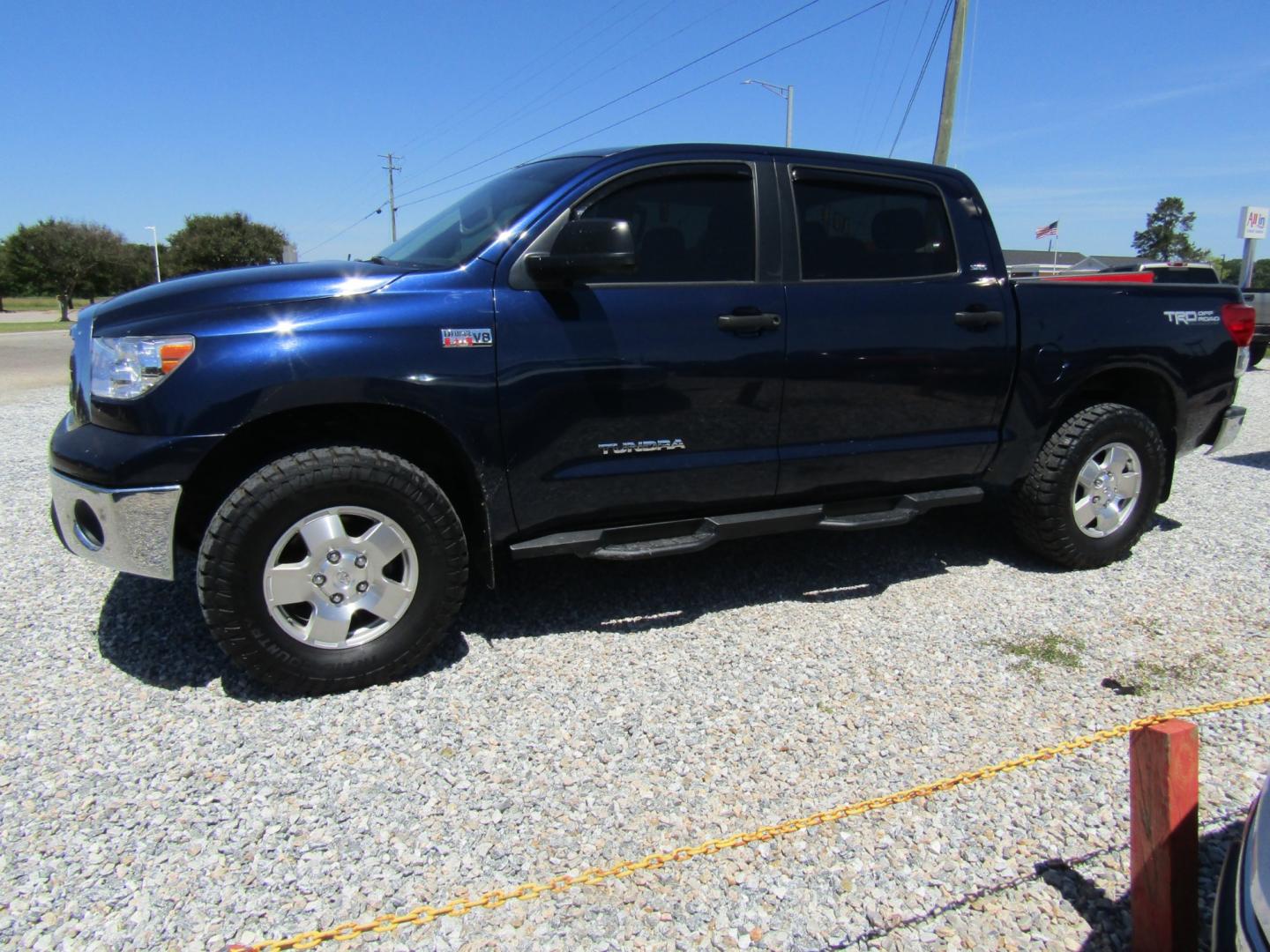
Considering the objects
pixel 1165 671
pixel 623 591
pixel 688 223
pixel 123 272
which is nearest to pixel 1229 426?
pixel 1165 671

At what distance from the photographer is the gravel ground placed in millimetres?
2059

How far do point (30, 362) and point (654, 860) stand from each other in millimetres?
18302

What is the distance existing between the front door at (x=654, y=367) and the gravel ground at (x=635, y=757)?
679 millimetres

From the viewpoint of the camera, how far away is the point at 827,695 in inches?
121

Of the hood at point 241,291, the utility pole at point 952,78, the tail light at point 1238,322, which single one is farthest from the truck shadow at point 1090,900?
the utility pole at point 952,78

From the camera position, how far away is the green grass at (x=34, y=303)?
170 ft

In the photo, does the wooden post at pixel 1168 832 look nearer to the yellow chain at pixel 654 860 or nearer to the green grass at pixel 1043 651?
the yellow chain at pixel 654 860

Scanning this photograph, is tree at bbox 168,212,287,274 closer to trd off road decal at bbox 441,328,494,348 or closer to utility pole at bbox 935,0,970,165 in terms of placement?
utility pole at bbox 935,0,970,165

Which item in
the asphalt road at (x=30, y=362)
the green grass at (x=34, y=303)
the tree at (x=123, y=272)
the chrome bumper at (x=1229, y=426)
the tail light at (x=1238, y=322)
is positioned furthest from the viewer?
the green grass at (x=34, y=303)

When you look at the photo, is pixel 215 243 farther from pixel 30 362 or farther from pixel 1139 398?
pixel 1139 398

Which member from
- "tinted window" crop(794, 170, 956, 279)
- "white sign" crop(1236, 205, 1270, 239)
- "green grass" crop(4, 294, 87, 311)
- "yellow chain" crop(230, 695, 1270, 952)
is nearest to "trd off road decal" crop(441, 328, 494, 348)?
"tinted window" crop(794, 170, 956, 279)

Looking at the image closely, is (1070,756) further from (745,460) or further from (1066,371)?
(1066,371)

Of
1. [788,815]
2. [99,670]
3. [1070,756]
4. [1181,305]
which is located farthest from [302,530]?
[1181,305]

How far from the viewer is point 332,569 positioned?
2.94 metres
